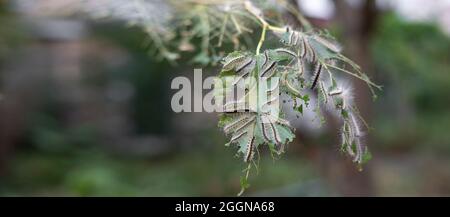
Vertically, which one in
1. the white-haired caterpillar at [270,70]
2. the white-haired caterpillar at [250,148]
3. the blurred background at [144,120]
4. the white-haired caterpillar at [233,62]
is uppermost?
the blurred background at [144,120]

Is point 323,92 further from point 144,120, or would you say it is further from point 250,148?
point 144,120

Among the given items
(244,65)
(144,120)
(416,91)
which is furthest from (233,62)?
(416,91)

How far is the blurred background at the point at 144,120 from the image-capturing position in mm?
4266

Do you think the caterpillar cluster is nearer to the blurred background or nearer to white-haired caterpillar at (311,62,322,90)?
white-haired caterpillar at (311,62,322,90)

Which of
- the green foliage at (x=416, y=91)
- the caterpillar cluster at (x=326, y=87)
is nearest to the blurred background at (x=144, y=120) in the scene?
the green foliage at (x=416, y=91)

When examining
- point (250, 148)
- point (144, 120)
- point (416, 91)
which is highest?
point (416, 91)

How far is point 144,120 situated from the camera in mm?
5996

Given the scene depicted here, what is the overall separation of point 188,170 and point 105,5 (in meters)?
3.56

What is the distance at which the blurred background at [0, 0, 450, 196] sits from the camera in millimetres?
4266

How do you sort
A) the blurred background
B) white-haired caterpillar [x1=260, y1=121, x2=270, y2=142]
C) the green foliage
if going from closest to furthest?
white-haired caterpillar [x1=260, y1=121, x2=270, y2=142]
the blurred background
the green foliage

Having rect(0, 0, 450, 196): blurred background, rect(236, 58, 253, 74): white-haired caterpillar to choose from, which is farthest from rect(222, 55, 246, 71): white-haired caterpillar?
rect(0, 0, 450, 196): blurred background

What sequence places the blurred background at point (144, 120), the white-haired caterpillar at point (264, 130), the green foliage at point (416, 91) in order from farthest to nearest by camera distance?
the green foliage at point (416, 91) < the blurred background at point (144, 120) < the white-haired caterpillar at point (264, 130)

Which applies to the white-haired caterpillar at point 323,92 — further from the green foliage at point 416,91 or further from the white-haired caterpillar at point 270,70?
the green foliage at point 416,91
